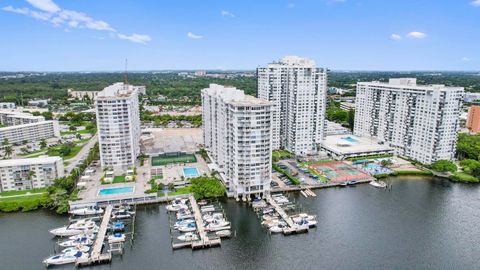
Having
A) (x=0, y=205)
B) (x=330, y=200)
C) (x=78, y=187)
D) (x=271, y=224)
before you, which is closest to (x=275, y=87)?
(x=330, y=200)

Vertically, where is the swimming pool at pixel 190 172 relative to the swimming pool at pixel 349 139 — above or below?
below

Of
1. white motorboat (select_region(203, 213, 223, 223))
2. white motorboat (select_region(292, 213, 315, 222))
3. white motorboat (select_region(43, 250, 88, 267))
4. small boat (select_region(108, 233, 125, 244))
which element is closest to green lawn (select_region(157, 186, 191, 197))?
white motorboat (select_region(203, 213, 223, 223))

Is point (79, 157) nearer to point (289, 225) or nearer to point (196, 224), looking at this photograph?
point (196, 224)

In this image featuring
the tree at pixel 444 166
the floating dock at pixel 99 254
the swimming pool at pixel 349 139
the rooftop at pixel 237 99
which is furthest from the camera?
the swimming pool at pixel 349 139

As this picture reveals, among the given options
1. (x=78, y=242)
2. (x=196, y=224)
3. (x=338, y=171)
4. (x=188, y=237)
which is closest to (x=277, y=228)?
(x=196, y=224)

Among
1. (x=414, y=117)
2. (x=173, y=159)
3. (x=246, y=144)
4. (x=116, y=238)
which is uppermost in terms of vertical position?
(x=414, y=117)

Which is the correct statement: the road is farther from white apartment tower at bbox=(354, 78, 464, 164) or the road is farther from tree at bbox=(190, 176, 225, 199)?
white apartment tower at bbox=(354, 78, 464, 164)

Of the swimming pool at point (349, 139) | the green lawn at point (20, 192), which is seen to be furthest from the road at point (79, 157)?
the swimming pool at point (349, 139)

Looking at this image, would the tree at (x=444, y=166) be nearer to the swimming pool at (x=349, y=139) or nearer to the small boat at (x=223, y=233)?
the swimming pool at (x=349, y=139)
